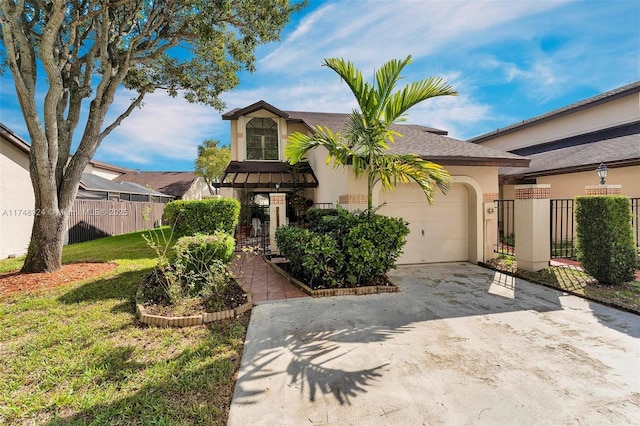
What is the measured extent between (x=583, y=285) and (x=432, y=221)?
4.42 meters

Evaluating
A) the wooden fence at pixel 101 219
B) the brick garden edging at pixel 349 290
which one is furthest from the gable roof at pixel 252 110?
the brick garden edging at pixel 349 290

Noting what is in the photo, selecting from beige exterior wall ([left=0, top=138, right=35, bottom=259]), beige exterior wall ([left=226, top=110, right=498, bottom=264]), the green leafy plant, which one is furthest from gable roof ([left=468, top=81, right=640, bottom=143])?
beige exterior wall ([left=0, top=138, right=35, bottom=259])

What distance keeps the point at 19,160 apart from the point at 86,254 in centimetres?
603

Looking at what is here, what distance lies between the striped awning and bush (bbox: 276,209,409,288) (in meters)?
7.65

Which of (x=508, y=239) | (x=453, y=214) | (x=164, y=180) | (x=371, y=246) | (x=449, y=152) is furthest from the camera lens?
(x=164, y=180)

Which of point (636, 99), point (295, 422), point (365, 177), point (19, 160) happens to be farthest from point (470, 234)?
point (19, 160)

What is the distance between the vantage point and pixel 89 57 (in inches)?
387

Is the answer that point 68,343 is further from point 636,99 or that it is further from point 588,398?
point 636,99

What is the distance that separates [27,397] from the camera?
3316 mm

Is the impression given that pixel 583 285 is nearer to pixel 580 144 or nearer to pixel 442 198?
pixel 442 198

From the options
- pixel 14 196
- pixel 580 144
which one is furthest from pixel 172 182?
pixel 580 144

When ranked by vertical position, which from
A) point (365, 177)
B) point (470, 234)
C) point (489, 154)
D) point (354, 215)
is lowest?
A: point (470, 234)

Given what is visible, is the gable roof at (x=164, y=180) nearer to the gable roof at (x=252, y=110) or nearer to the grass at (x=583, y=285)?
the gable roof at (x=252, y=110)

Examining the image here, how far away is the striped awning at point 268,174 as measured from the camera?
49.8 feet
